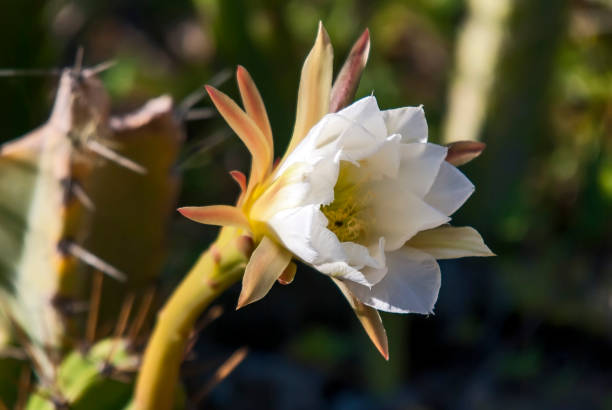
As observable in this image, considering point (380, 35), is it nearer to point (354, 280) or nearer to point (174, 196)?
point (174, 196)

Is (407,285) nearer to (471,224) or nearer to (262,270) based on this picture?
(262,270)

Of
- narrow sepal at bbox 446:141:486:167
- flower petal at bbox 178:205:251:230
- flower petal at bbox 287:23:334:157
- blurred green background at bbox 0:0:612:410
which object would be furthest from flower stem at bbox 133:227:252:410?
blurred green background at bbox 0:0:612:410

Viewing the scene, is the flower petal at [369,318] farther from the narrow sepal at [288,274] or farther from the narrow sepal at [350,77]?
the narrow sepal at [350,77]

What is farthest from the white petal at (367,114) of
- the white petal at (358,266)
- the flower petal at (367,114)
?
the white petal at (358,266)

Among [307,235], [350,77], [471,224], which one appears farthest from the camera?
[471,224]

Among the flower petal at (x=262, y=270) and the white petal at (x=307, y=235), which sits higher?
the white petal at (x=307, y=235)

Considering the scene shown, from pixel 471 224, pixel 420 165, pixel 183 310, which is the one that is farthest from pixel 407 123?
pixel 471 224
